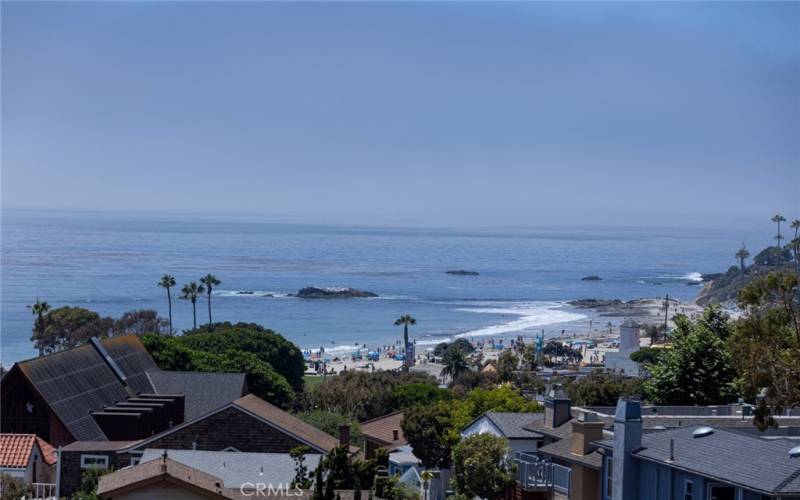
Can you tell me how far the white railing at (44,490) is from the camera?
3364 cm

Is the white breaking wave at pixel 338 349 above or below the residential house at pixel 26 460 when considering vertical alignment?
below

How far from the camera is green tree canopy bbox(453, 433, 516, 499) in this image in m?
27.7

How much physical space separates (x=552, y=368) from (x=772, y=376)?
6772 cm

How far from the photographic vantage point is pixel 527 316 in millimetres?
162750

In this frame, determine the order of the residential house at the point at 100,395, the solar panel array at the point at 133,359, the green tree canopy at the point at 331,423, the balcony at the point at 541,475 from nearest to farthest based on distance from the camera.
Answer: the balcony at the point at 541,475, the residential house at the point at 100,395, the green tree canopy at the point at 331,423, the solar panel array at the point at 133,359

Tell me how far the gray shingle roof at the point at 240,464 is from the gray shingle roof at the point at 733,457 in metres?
10.5

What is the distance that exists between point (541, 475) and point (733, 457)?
288 inches

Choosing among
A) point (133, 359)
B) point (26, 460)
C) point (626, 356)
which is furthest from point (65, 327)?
point (26, 460)

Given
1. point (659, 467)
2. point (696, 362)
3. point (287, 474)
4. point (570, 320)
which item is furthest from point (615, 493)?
point (570, 320)

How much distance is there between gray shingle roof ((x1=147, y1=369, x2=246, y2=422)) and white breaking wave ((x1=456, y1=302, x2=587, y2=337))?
86.8 m

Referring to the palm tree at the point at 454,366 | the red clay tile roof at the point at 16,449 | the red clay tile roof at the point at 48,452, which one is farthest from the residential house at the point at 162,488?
the palm tree at the point at 454,366

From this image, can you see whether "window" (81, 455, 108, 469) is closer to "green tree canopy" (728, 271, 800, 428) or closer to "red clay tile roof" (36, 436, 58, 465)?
"red clay tile roof" (36, 436, 58, 465)

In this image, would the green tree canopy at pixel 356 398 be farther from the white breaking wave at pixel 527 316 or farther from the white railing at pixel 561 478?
the white breaking wave at pixel 527 316

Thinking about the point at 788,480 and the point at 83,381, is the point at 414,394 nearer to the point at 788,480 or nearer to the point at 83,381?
the point at 83,381
